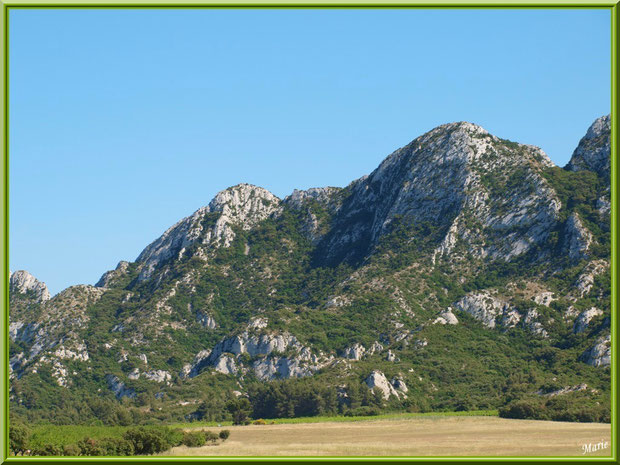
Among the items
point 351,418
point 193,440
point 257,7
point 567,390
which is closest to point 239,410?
point 351,418

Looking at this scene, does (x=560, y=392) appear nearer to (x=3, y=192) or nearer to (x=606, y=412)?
(x=606, y=412)

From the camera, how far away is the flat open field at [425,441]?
275ft

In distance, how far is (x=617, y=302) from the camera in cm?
5038

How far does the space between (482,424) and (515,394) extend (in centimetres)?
5886

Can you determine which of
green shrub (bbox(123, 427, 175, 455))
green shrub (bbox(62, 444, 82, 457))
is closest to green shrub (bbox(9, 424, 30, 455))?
green shrub (bbox(62, 444, 82, 457))

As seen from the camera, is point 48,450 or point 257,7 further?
point 48,450

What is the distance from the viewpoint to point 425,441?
97.8 metres

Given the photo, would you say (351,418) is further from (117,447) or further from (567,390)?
(117,447)

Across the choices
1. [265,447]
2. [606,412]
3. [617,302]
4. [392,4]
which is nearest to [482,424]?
[606,412]

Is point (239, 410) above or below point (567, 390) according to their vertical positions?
below

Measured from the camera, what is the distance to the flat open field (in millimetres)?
83750

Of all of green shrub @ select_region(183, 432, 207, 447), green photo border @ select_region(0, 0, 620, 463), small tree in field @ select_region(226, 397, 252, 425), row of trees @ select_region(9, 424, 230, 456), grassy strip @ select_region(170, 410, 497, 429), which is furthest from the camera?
small tree in field @ select_region(226, 397, 252, 425)

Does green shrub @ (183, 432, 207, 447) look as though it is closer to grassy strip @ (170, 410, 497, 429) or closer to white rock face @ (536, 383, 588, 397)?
grassy strip @ (170, 410, 497, 429)

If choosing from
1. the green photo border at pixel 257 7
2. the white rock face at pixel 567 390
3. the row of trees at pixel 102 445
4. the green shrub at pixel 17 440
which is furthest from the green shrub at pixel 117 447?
the white rock face at pixel 567 390
